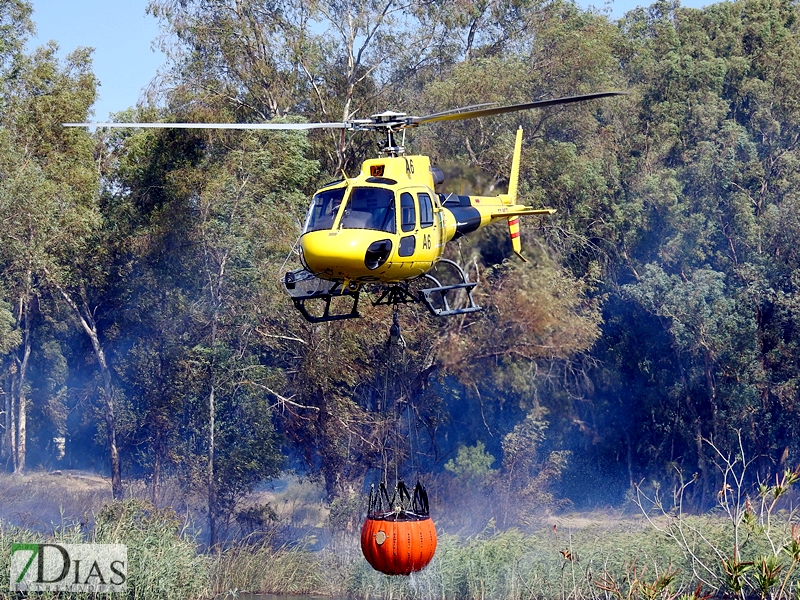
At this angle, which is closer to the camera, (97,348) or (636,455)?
(97,348)

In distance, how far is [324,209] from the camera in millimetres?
11016

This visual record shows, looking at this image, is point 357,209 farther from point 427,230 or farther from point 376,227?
point 427,230

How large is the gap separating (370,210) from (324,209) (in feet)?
1.53

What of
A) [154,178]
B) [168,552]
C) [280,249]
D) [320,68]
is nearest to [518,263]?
[280,249]

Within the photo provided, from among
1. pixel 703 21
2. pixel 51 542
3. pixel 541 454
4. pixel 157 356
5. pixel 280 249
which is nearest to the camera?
pixel 51 542

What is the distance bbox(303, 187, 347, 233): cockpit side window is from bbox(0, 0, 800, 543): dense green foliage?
28.7 feet

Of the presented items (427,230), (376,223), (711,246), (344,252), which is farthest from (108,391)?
(344,252)

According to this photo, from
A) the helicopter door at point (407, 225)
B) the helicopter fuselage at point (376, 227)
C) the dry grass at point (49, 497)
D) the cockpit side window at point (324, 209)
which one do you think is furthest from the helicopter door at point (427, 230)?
the dry grass at point (49, 497)

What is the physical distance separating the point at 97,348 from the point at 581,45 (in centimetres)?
1297

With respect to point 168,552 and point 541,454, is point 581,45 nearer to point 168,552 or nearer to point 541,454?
point 541,454

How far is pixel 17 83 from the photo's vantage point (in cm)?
2441

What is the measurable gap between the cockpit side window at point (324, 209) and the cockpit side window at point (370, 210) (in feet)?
0.39

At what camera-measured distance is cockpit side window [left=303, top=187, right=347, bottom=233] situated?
10.9 metres

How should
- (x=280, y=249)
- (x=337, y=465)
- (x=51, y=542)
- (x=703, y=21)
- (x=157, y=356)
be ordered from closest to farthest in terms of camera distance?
(x=51, y=542) → (x=280, y=249) → (x=337, y=465) → (x=157, y=356) → (x=703, y=21)
